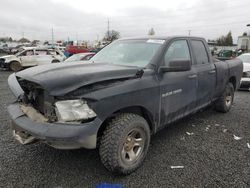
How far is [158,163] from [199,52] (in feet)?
7.80

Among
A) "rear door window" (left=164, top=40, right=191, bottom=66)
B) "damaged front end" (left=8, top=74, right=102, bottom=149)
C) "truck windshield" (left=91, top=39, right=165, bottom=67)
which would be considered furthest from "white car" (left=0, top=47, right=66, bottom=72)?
"damaged front end" (left=8, top=74, right=102, bottom=149)

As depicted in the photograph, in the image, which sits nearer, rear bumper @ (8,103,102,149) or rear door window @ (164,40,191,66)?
rear bumper @ (8,103,102,149)

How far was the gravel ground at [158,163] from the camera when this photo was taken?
2.84 metres

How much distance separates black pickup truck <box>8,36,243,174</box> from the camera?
248 centimetres

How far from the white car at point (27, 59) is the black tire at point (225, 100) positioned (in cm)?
1371

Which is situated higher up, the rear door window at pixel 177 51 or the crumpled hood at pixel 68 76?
the rear door window at pixel 177 51

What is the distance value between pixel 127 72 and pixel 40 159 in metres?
1.75

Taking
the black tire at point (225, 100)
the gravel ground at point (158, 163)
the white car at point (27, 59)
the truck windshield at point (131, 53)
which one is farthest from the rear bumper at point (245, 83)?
the white car at point (27, 59)

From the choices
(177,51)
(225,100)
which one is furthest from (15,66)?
(177,51)

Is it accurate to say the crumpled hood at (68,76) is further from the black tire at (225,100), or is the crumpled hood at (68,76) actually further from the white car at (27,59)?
the white car at (27,59)

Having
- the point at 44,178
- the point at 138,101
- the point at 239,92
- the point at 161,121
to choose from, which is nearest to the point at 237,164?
the point at 161,121

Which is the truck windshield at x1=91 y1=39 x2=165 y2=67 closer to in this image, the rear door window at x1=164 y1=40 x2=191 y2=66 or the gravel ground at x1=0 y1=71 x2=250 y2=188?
the rear door window at x1=164 y1=40 x2=191 y2=66

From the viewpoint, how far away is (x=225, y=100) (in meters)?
5.61

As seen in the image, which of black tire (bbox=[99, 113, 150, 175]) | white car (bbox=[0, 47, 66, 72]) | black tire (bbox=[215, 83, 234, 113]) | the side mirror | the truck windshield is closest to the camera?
black tire (bbox=[99, 113, 150, 175])
